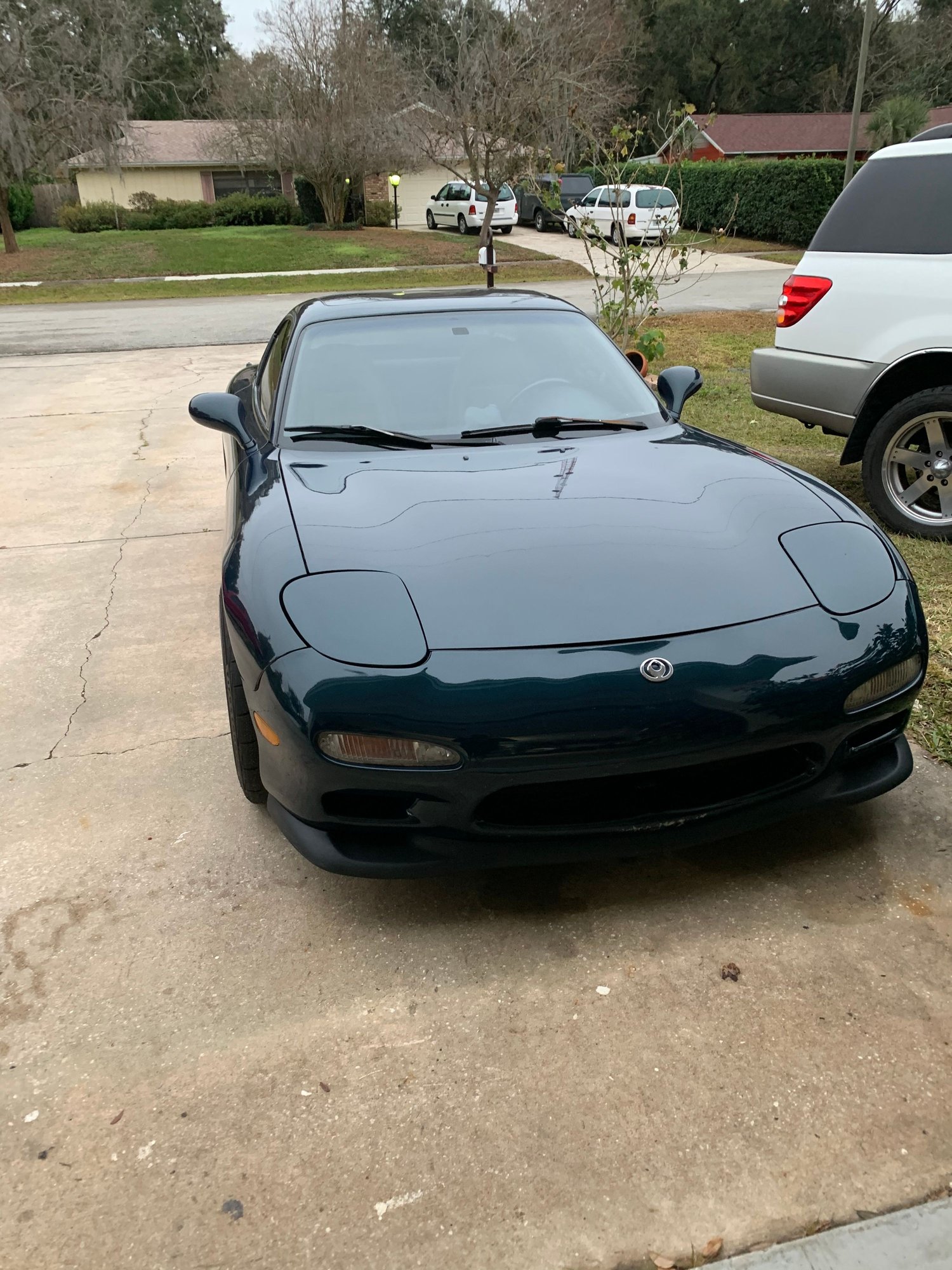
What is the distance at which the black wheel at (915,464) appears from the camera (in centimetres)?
457

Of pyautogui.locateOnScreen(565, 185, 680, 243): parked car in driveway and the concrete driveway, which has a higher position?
pyautogui.locateOnScreen(565, 185, 680, 243): parked car in driveway

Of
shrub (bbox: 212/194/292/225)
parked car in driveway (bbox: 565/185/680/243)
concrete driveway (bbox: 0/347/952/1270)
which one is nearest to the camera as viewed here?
concrete driveway (bbox: 0/347/952/1270)

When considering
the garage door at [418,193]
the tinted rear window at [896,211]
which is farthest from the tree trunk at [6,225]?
the tinted rear window at [896,211]

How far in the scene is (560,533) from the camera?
259 centimetres

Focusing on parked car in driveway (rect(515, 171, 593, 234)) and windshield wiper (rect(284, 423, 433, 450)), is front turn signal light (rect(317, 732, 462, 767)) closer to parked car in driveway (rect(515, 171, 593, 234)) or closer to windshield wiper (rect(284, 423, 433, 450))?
windshield wiper (rect(284, 423, 433, 450))

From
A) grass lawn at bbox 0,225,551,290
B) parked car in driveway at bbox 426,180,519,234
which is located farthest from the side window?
parked car in driveway at bbox 426,180,519,234

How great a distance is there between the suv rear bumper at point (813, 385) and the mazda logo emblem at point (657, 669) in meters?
3.17

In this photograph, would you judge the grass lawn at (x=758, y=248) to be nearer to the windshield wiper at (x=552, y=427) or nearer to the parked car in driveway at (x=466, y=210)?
the parked car in driveway at (x=466, y=210)

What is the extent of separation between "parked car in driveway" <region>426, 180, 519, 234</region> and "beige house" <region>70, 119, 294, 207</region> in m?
10.6

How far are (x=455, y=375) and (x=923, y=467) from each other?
245 centimetres

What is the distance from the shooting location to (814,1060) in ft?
6.59

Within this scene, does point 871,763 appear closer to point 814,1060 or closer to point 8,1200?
point 814,1060

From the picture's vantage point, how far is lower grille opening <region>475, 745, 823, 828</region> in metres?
2.26

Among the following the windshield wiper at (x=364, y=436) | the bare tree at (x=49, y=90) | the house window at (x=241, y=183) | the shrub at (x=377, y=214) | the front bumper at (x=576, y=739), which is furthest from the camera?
the house window at (x=241, y=183)
